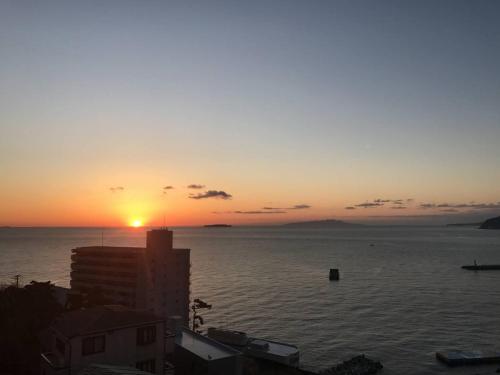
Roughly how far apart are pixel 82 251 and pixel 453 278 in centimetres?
14177

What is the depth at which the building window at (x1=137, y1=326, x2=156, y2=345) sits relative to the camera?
39469 millimetres

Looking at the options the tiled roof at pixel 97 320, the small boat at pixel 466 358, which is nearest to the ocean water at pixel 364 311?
the small boat at pixel 466 358

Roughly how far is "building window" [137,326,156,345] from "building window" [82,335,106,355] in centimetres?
357

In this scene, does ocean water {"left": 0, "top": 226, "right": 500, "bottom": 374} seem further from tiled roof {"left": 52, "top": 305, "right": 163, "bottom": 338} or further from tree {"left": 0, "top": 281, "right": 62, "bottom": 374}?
tree {"left": 0, "top": 281, "right": 62, "bottom": 374}

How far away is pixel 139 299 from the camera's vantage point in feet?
354

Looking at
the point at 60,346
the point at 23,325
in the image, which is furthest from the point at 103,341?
the point at 23,325

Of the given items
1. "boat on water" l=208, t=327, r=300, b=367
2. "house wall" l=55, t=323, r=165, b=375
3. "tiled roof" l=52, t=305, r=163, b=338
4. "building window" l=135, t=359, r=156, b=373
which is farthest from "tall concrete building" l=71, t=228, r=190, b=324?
"tiled roof" l=52, t=305, r=163, b=338

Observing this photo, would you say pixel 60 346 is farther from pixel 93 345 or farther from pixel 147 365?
pixel 147 365

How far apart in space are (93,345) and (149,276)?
7490 cm

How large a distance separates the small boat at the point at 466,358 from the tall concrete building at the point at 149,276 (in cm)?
6003

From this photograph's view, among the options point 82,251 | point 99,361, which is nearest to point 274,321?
point 82,251

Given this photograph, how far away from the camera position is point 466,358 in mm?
69250

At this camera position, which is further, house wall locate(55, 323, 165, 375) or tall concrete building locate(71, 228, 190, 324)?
tall concrete building locate(71, 228, 190, 324)

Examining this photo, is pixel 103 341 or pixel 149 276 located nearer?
pixel 103 341
